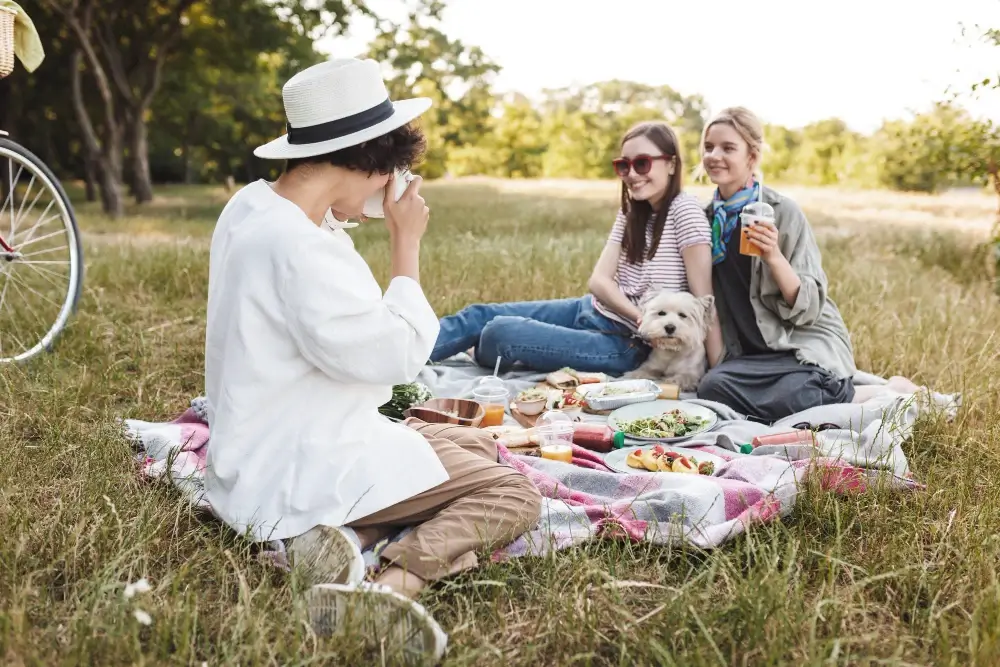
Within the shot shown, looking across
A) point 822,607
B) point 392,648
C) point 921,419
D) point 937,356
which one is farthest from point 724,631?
point 937,356

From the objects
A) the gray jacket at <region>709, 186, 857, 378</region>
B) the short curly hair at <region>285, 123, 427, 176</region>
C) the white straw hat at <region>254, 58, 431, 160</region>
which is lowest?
the gray jacket at <region>709, 186, 857, 378</region>

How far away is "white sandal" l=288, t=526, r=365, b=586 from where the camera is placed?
7.77 feet

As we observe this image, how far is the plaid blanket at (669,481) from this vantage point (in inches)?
114

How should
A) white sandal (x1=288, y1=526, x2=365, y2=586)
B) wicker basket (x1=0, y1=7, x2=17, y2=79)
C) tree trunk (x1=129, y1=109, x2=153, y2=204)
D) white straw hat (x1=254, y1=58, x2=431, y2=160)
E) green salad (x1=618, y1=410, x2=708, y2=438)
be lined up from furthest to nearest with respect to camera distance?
tree trunk (x1=129, y1=109, x2=153, y2=204)
green salad (x1=618, y1=410, x2=708, y2=438)
wicker basket (x1=0, y1=7, x2=17, y2=79)
white straw hat (x1=254, y1=58, x2=431, y2=160)
white sandal (x1=288, y1=526, x2=365, y2=586)

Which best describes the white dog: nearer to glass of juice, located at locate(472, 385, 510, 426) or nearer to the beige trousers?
glass of juice, located at locate(472, 385, 510, 426)

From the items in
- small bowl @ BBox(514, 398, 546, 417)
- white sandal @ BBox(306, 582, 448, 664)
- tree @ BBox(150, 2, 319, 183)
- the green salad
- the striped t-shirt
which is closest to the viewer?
white sandal @ BBox(306, 582, 448, 664)

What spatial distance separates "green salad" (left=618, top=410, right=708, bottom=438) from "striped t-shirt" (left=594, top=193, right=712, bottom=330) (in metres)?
1.02

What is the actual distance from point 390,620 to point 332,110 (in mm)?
1486

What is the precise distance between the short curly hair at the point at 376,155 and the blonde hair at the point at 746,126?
2507mm

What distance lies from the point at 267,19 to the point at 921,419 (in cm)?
1681

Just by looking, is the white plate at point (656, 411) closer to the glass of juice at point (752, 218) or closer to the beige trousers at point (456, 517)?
the glass of juice at point (752, 218)

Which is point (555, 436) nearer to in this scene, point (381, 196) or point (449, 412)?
point (449, 412)

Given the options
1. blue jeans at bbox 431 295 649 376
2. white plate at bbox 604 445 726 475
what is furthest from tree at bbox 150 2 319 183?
white plate at bbox 604 445 726 475

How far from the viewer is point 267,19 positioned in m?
17.6
